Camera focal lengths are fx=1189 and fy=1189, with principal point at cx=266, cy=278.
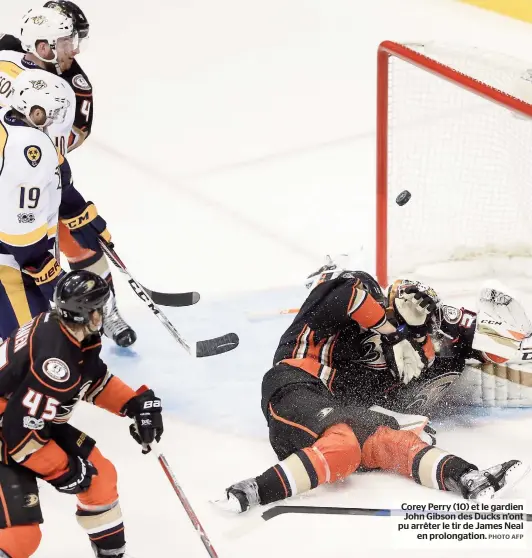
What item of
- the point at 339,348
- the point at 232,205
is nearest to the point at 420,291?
the point at 339,348

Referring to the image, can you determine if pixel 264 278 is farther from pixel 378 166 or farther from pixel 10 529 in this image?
pixel 10 529

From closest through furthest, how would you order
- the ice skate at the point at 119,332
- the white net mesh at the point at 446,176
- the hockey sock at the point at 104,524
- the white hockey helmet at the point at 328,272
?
the hockey sock at the point at 104,524
the white hockey helmet at the point at 328,272
the ice skate at the point at 119,332
the white net mesh at the point at 446,176

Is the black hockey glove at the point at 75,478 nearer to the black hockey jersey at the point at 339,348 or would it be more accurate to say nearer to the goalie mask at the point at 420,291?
the black hockey jersey at the point at 339,348

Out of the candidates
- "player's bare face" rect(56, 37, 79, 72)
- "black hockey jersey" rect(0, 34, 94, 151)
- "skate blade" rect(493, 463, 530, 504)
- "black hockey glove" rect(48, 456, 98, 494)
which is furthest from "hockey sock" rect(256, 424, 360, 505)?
"player's bare face" rect(56, 37, 79, 72)

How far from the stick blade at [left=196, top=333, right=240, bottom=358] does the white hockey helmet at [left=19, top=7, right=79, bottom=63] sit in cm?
104

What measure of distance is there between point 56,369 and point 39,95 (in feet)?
3.39

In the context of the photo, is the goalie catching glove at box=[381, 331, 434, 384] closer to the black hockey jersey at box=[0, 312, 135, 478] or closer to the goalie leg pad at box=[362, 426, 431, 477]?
the goalie leg pad at box=[362, 426, 431, 477]

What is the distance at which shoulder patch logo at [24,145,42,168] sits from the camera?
3.27m

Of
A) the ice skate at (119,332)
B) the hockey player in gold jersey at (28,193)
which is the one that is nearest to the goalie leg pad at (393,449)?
the hockey player in gold jersey at (28,193)

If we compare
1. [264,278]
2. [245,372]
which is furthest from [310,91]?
[245,372]

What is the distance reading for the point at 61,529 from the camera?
3.07 metres

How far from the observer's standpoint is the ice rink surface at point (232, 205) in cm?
312

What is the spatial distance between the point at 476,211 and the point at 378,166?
439mm

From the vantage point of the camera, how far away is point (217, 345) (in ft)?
12.9
